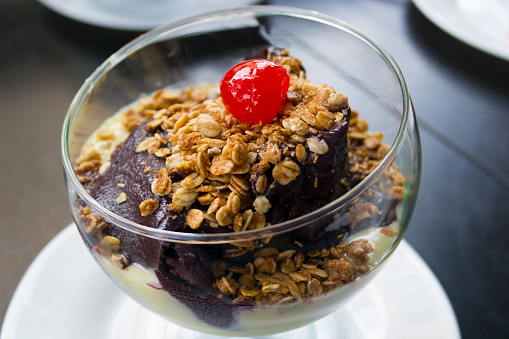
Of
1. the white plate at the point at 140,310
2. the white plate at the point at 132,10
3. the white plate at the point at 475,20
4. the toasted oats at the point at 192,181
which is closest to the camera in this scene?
the toasted oats at the point at 192,181

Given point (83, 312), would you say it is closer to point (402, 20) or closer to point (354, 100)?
point (354, 100)

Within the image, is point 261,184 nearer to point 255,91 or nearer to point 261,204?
point 261,204

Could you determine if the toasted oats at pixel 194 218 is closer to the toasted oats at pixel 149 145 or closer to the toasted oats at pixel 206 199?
the toasted oats at pixel 206 199

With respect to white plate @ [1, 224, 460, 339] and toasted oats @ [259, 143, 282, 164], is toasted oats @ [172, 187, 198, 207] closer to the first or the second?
toasted oats @ [259, 143, 282, 164]

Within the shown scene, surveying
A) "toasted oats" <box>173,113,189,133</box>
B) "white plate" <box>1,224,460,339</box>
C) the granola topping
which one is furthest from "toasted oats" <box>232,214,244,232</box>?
"white plate" <box>1,224,460,339</box>

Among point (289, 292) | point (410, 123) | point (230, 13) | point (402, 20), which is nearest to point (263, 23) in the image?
point (230, 13)

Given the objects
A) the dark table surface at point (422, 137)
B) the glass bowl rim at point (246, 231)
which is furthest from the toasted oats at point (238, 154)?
the dark table surface at point (422, 137)
